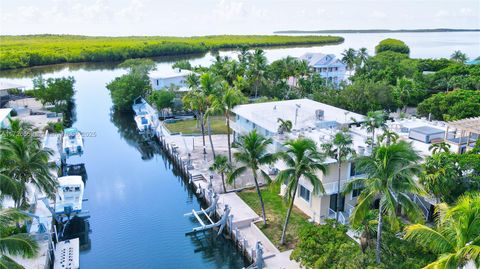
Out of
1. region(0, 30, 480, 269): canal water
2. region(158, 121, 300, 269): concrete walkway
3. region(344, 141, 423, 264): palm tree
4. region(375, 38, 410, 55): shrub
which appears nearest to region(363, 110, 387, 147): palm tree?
region(158, 121, 300, 269): concrete walkway

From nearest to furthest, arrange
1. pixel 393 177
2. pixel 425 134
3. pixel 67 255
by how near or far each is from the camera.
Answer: pixel 393 177, pixel 67 255, pixel 425 134

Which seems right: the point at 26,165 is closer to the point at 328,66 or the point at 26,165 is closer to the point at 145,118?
the point at 145,118

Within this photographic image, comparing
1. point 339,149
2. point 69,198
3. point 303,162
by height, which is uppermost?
point 303,162

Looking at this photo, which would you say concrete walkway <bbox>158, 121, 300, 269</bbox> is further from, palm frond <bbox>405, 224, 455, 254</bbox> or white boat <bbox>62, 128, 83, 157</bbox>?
palm frond <bbox>405, 224, 455, 254</bbox>

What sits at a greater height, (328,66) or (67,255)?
(328,66)

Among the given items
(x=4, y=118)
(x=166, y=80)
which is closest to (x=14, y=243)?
(x=4, y=118)

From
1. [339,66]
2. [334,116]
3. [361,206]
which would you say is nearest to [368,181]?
[361,206]

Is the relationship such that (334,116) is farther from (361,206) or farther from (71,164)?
(71,164)
